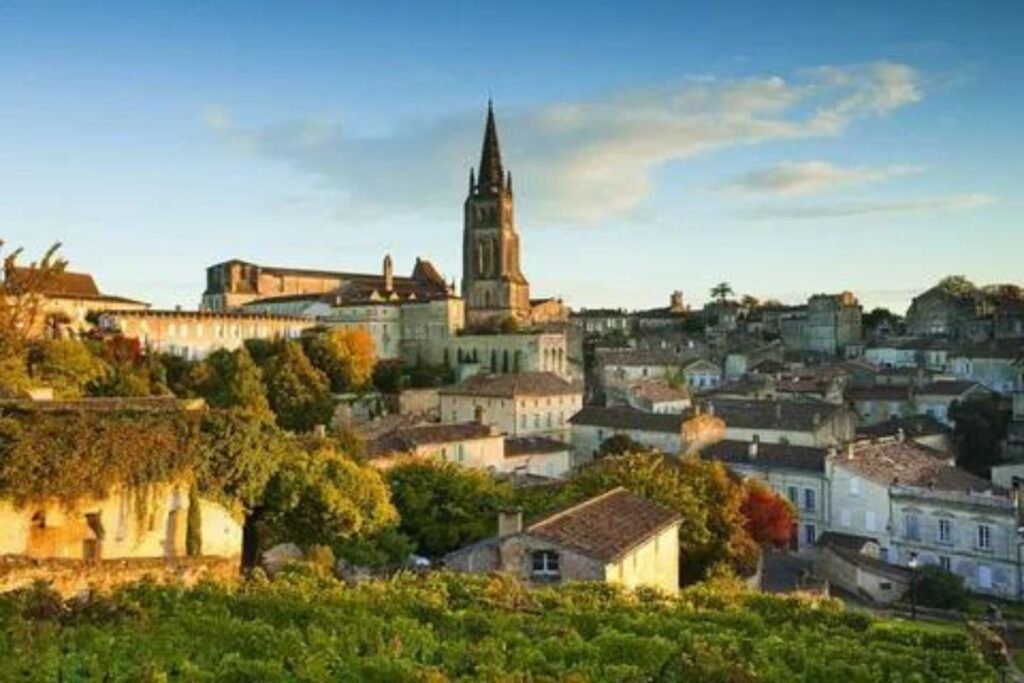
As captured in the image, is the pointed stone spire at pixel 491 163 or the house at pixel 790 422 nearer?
the house at pixel 790 422

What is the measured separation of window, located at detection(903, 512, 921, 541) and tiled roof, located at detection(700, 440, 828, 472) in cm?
468

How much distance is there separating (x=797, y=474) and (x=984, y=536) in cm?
905

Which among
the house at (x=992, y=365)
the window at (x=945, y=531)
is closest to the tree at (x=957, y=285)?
the house at (x=992, y=365)

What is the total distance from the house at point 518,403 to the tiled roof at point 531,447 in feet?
23.3

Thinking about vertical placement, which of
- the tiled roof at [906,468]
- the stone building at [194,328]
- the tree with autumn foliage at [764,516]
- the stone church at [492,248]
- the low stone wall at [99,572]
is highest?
the stone church at [492,248]

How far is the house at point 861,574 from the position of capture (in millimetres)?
35300

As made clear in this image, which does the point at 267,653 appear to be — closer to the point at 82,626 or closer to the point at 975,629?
the point at 82,626

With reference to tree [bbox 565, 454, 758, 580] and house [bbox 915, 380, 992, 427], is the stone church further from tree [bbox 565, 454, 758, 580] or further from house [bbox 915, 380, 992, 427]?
tree [bbox 565, 454, 758, 580]

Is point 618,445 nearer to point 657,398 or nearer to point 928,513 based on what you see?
point 928,513

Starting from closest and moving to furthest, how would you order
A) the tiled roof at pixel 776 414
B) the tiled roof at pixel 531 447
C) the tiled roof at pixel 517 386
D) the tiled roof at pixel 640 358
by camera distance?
the tiled roof at pixel 531 447 → the tiled roof at pixel 776 414 → the tiled roof at pixel 517 386 → the tiled roof at pixel 640 358

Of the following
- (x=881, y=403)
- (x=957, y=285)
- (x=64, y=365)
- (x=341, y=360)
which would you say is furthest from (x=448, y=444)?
(x=957, y=285)

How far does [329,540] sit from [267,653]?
1287 centimetres

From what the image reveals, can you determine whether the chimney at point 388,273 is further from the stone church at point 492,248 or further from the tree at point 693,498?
the tree at point 693,498

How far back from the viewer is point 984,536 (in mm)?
38719
